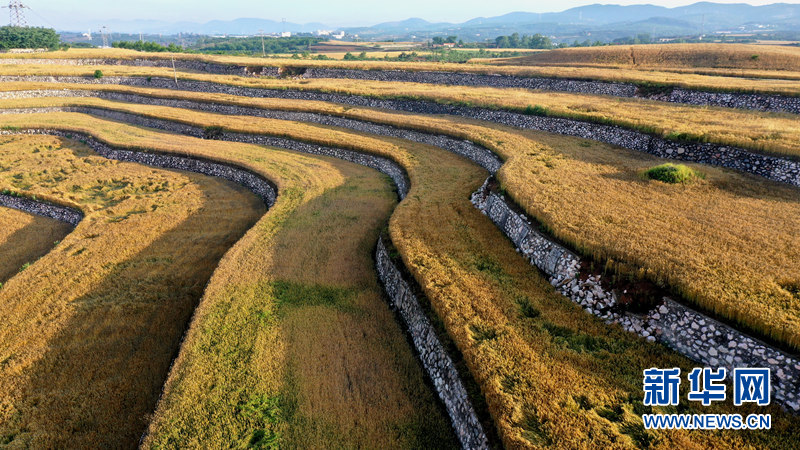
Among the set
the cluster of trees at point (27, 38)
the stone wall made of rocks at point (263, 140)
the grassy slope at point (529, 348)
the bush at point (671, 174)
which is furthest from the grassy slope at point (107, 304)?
the cluster of trees at point (27, 38)

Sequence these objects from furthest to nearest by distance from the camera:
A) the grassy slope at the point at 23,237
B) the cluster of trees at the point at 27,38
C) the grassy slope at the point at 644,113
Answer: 1. the cluster of trees at the point at 27,38
2. the grassy slope at the point at 23,237
3. the grassy slope at the point at 644,113

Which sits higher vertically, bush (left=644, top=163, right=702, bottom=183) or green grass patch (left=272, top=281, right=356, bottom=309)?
bush (left=644, top=163, right=702, bottom=183)

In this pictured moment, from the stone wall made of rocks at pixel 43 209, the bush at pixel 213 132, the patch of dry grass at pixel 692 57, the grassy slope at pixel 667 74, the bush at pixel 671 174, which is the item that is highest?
the patch of dry grass at pixel 692 57

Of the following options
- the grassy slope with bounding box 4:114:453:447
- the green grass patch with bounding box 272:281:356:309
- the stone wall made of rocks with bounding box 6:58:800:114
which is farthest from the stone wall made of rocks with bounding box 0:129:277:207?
the stone wall made of rocks with bounding box 6:58:800:114

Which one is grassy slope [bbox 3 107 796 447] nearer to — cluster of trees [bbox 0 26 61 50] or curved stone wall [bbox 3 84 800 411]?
curved stone wall [bbox 3 84 800 411]

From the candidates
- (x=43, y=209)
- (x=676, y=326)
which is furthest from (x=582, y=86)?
(x=43, y=209)

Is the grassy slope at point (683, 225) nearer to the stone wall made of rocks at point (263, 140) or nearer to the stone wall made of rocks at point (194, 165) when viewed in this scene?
the stone wall made of rocks at point (263, 140)
